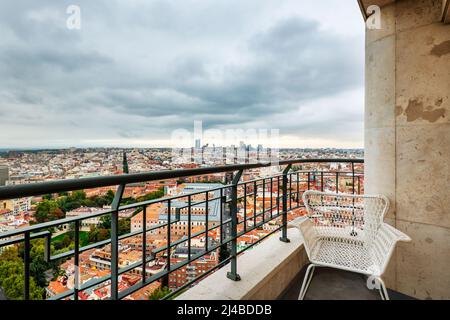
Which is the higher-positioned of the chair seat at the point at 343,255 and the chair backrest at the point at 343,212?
the chair backrest at the point at 343,212

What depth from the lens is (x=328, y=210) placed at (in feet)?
6.75

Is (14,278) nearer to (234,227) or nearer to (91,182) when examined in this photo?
(91,182)

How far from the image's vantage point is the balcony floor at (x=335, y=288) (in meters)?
1.92

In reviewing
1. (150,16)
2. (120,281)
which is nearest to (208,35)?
(150,16)

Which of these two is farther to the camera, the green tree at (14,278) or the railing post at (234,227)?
the railing post at (234,227)

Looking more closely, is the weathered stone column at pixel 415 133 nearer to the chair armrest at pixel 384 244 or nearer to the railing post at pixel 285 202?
the chair armrest at pixel 384 244

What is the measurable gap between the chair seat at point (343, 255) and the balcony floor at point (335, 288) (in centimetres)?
49

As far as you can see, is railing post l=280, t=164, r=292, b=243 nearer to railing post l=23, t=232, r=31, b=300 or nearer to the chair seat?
the chair seat

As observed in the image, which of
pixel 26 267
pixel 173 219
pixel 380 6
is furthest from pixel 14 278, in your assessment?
pixel 380 6

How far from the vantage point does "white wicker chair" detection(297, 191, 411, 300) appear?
4.87 feet

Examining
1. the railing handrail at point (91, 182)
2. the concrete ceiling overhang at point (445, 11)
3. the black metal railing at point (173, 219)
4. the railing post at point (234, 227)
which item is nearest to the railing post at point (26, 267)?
the black metal railing at point (173, 219)

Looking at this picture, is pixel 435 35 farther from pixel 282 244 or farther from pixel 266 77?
pixel 266 77

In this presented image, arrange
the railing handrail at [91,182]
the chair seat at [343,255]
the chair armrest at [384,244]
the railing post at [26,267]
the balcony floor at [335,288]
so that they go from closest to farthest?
the railing handrail at [91,182], the railing post at [26,267], the chair armrest at [384,244], the chair seat at [343,255], the balcony floor at [335,288]

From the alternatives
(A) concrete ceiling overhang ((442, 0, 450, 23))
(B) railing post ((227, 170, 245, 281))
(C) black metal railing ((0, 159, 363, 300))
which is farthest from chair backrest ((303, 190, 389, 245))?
(A) concrete ceiling overhang ((442, 0, 450, 23))
